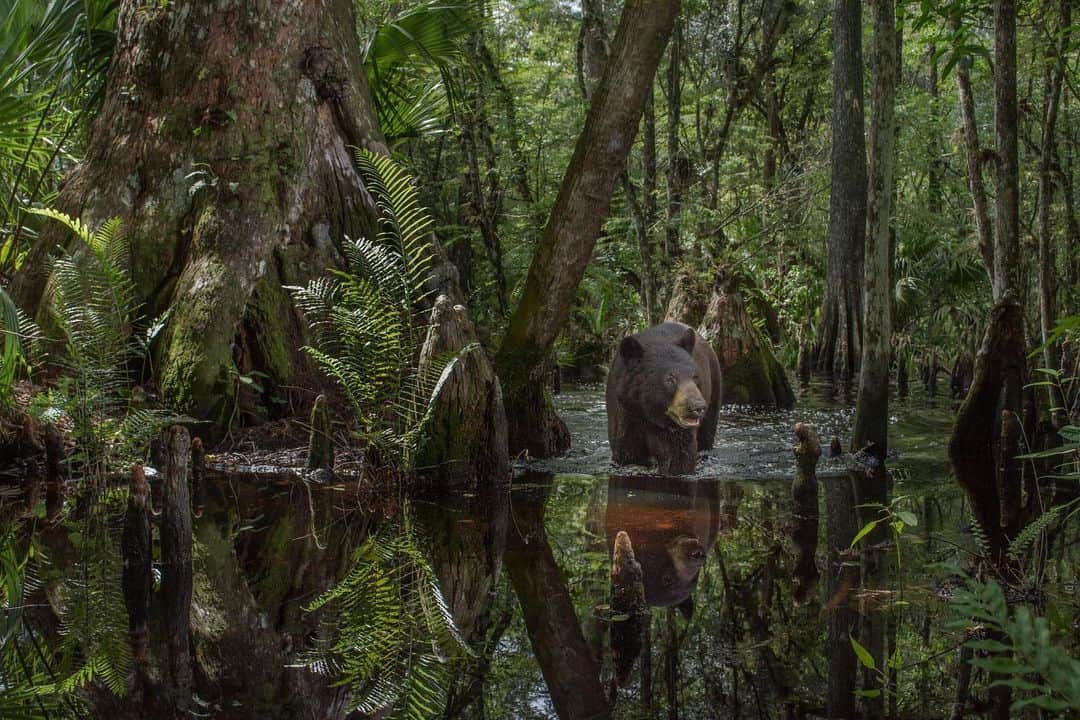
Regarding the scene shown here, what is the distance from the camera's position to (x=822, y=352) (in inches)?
685

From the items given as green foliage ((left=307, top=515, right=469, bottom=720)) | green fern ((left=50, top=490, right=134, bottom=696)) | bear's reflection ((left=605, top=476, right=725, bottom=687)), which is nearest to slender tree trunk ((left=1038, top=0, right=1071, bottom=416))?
bear's reflection ((left=605, top=476, right=725, bottom=687))

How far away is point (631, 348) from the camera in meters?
8.59

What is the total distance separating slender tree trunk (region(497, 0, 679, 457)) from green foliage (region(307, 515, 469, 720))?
11.2 feet

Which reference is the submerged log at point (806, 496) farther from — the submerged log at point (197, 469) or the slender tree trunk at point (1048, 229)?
the submerged log at point (197, 469)

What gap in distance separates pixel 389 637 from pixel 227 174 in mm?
6402

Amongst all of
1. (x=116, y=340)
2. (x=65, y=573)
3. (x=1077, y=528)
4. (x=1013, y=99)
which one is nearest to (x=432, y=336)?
(x=116, y=340)

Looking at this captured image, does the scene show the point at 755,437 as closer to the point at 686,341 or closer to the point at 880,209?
the point at 686,341

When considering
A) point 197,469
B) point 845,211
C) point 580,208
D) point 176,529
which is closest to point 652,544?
point 176,529

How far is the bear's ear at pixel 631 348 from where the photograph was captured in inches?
336

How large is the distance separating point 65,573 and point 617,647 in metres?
3.01

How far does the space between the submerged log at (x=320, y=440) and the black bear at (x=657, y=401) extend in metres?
2.44

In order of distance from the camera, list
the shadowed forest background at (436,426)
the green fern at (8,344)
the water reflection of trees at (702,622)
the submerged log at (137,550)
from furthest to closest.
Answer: the green fern at (8,344) → the submerged log at (137,550) → the shadowed forest background at (436,426) → the water reflection of trees at (702,622)

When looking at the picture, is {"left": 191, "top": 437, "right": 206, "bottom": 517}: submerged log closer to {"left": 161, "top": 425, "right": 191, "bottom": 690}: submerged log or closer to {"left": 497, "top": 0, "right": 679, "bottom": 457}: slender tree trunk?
{"left": 161, "top": 425, "right": 191, "bottom": 690}: submerged log

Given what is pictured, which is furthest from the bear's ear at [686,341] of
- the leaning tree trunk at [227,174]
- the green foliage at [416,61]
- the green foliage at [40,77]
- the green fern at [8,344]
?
the green foliage at [40,77]
